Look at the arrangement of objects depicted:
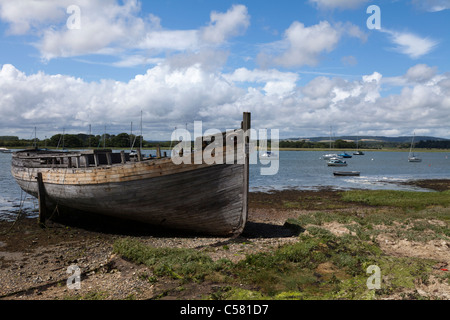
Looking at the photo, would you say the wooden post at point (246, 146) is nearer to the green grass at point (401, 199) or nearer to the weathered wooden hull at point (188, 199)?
the weathered wooden hull at point (188, 199)

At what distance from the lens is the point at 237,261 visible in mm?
10109

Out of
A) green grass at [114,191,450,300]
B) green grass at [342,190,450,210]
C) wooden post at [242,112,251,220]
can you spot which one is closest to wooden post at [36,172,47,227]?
green grass at [114,191,450,300]

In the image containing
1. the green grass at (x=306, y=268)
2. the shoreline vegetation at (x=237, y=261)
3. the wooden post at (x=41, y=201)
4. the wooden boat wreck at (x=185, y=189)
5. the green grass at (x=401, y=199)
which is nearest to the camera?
the green grass at (x=306, y=268)

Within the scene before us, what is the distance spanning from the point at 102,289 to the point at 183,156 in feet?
18.5

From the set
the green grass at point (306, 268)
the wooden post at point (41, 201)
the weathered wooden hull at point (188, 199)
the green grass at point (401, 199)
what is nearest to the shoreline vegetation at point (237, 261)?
the green grass at point (306, 268)

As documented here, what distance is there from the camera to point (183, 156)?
12.6 meters

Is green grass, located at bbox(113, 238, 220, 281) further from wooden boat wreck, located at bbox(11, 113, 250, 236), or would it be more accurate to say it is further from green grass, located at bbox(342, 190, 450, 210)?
green grass, located at bbox(342, 190, 450, 210)

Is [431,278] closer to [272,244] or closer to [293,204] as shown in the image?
[272,244]

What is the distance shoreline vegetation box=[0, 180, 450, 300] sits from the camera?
8.15 meters

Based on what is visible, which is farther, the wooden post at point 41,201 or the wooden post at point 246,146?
the wooden post at point 41,201

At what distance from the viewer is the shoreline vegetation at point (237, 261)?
815 cm

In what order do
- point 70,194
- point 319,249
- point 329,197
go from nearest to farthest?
1. point 319,249
2. point 70,194
3. point 329,197

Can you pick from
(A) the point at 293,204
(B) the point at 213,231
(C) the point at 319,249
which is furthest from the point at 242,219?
(A) the point at 293,204

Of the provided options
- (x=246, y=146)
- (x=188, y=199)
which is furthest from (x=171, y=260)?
(x=246, y=146)
